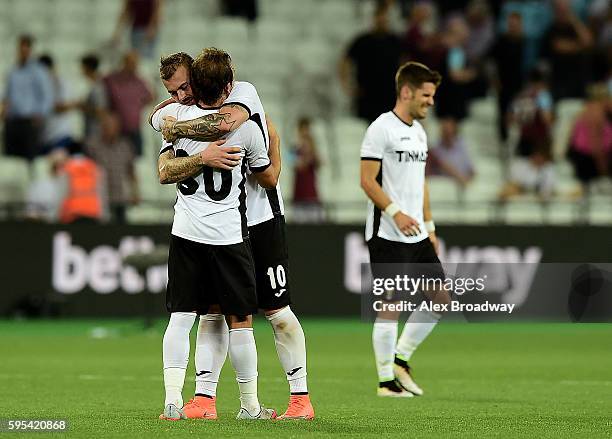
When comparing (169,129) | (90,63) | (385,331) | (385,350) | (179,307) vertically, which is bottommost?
(385,350)

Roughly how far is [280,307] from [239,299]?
426 millimetres

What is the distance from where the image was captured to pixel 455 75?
23.2 m

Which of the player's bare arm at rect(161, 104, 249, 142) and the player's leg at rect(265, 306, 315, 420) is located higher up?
the player's bare arm at rect(161, 104, 249, 142)

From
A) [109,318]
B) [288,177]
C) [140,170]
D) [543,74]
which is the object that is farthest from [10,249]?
[543,74]

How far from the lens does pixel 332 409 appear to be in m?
9.95

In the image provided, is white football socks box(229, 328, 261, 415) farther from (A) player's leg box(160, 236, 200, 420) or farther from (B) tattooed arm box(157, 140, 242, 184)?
(B) tattooed arm box(157, 140, 242, 184)

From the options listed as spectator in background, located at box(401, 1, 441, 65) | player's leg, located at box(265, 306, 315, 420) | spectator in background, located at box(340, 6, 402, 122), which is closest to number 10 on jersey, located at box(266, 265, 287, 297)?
player's leg, located at box(265, 306, 315, 420)

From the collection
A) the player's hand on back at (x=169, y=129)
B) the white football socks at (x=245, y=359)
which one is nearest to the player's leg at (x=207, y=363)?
the white football socks at (x=245, y=359)

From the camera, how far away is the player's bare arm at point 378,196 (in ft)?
36.6

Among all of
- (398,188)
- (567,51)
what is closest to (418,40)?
(567,51)

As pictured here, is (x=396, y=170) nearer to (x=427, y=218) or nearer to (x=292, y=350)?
(x=427, y=218)

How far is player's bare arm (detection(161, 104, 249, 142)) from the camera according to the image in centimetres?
865

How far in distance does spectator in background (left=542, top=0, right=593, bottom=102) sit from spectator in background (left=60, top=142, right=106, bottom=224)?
8.15m

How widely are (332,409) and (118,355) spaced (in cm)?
529
